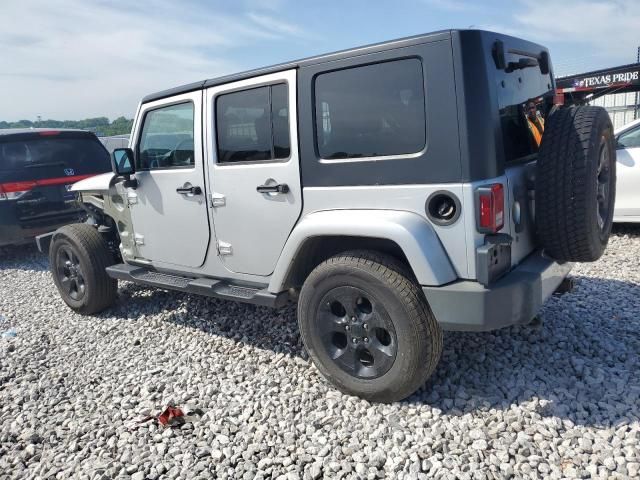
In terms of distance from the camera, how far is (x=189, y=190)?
3848mm

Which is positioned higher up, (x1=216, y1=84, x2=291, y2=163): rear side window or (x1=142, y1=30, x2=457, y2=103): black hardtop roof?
(x1=142, y1=30, x2=457, y2=103): black hardtop roof

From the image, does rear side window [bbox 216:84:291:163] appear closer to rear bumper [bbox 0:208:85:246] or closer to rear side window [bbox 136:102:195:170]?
rear side window [bbox 136:102:195:170]

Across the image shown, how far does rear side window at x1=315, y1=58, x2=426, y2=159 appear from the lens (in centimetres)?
271

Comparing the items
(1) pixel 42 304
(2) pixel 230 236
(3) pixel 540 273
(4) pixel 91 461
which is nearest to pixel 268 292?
(2) pixel 230 236

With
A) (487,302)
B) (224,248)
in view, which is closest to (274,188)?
(224,248)

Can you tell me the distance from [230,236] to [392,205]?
1393 millimetres

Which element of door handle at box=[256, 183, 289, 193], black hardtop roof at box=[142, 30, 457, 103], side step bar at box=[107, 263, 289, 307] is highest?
black hardtop roof at box=[142, 30, 457, 103]

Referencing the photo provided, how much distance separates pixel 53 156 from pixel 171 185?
416 centimetres

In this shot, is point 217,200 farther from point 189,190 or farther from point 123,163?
point 123,163

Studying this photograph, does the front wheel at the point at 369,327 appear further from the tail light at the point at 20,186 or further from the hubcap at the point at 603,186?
the tail light at the point at 20,186

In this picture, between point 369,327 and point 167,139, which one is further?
point 167,139

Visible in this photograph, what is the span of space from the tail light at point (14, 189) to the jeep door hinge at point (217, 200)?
450cm

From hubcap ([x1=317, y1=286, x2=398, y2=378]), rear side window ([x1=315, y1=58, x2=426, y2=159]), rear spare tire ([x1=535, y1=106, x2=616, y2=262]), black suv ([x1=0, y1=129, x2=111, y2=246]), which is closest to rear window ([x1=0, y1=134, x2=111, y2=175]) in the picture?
black suv ([x1=0, y1=129, x2=111, y2=246])

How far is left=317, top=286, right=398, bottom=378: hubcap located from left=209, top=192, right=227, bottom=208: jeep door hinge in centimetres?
111
